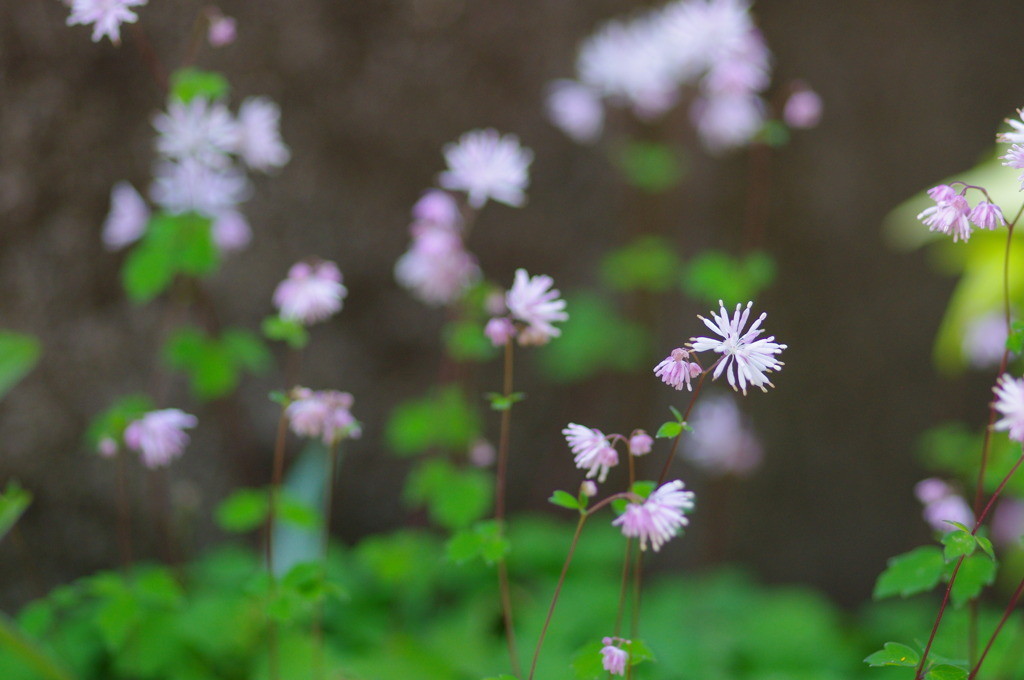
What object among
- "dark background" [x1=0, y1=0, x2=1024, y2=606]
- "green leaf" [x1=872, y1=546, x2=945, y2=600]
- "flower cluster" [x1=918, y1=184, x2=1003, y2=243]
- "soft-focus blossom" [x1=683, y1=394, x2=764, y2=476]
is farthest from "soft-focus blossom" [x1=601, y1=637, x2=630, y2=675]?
"dark background" [x1=0, y1=0, x2=1024, y2=606]

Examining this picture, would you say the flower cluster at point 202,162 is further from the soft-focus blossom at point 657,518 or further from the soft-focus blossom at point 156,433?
the soft-focus blossom at point 657,518

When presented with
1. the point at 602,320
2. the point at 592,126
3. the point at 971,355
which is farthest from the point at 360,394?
the point at 971,355

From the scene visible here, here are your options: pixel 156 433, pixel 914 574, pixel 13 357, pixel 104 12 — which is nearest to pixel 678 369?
pixel 914 574

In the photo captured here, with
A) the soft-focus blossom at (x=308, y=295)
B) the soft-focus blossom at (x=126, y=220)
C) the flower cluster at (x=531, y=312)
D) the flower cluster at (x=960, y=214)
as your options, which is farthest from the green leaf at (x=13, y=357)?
the flower cluster at (x=960, y=214)

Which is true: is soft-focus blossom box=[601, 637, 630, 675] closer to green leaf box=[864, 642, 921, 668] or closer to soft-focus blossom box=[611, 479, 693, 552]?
soft-focus blossom box=[611, 479, 693, 552]

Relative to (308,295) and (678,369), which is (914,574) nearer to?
(678,369)

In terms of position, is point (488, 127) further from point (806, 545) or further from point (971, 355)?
point (806, 545)
